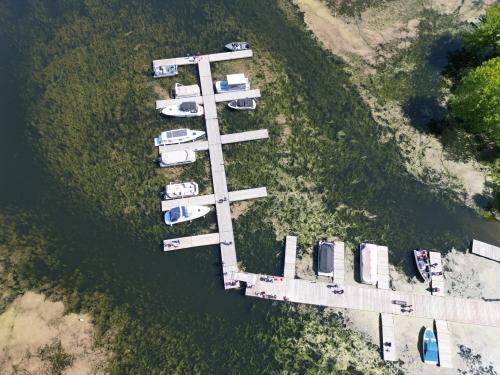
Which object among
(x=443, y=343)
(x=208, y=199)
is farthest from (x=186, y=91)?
(x=443, y=343)

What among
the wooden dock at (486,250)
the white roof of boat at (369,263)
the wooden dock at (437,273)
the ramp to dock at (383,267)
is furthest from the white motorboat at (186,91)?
the wooden dock at (486,250)

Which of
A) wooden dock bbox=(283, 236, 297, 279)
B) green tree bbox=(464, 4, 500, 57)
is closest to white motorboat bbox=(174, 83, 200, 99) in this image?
wooden dock bbox=(283, 236, 297, 279)

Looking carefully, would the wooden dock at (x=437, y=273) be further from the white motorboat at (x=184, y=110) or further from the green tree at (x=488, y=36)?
the white motorboat at (x=184, y=110)

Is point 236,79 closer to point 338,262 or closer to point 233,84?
point 233,84

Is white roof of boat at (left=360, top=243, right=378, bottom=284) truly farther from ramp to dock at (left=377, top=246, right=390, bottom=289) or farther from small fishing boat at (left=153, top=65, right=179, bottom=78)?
small fishing boat at (left=153, top=65, right=179, bottom=78)

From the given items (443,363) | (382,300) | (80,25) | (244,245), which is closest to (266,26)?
(80,25)

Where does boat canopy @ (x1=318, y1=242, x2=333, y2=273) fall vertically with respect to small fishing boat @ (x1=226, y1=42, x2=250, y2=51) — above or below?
below
